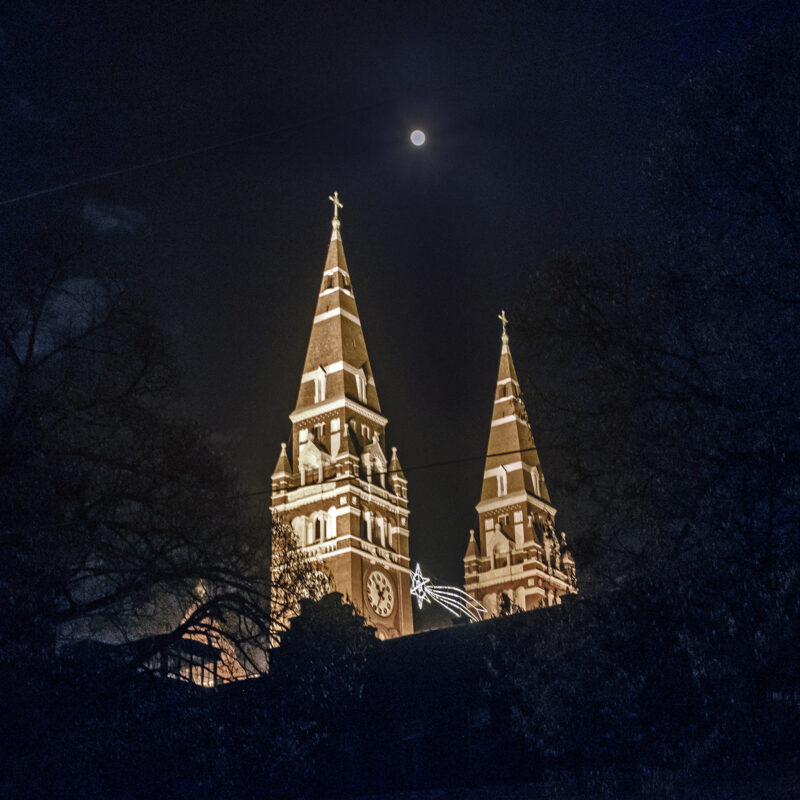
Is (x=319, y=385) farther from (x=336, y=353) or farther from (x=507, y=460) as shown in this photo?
(x=507, y=460)

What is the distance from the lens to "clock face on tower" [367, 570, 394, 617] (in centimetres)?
7406

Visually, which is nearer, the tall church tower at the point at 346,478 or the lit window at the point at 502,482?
the tall church tower at the point at 346,478

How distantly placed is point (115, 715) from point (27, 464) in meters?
4.05

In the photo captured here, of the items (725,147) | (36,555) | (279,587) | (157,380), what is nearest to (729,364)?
(725,147)

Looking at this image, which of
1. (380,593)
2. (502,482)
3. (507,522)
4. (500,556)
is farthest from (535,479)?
(380,593)

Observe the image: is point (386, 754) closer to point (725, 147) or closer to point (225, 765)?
point (225, 765)

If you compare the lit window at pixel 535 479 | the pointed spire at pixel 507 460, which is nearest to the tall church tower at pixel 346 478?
the pointed spire at pixel 507 460

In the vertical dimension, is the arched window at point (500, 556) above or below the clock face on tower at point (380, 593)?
above

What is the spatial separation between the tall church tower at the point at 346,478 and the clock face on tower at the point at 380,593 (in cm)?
7

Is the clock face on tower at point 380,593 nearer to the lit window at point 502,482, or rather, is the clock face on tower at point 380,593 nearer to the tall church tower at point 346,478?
the tall church tower at point 346,478

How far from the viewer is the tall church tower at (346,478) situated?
73875mm

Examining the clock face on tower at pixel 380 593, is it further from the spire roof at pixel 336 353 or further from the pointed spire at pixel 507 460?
the pointed spire at pixel 507 460

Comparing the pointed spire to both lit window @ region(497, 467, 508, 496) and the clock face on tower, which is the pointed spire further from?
the clock face on tower

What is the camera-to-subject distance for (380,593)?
7506cm
